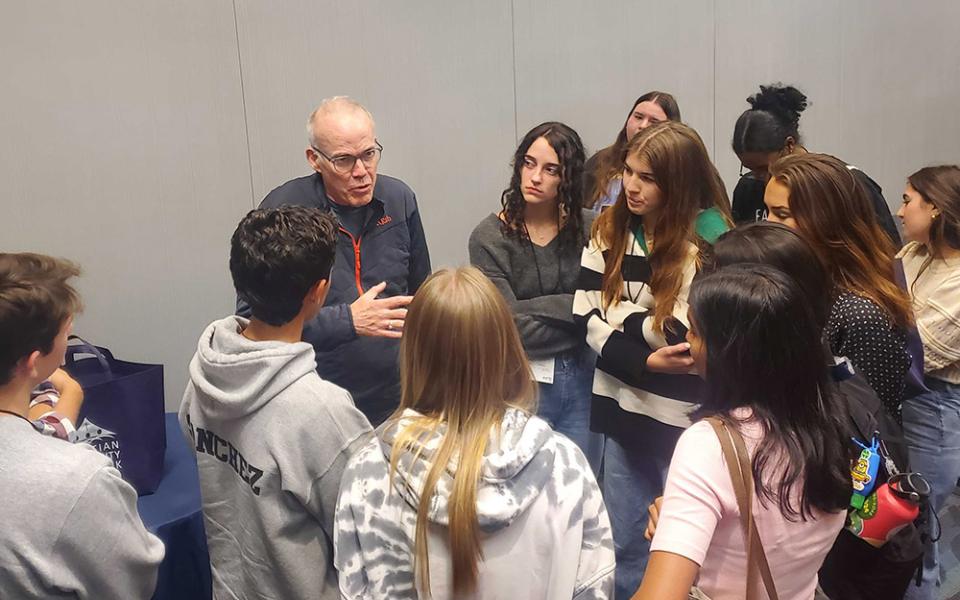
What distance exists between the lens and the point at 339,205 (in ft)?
7.23

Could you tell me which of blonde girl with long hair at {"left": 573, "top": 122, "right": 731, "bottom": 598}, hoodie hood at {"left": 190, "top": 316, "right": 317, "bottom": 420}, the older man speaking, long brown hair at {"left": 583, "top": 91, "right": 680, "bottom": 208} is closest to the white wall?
long brown hair at {"left": 583, "top": 91, "right": 680, "bottom": 208}

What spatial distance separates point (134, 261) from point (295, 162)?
715 mm

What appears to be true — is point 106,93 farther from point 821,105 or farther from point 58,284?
point 821,105

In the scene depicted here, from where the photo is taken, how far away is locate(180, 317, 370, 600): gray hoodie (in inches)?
55.2

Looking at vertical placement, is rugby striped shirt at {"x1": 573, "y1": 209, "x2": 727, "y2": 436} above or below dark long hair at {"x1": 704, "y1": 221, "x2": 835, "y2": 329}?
below

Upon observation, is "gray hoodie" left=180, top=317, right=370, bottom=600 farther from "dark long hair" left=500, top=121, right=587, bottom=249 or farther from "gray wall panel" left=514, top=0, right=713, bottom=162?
"gray wall panel" left=514, top=0, right=713, bottom=162

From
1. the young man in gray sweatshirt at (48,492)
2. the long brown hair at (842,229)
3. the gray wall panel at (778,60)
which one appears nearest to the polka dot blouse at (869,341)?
the long brown hair at (842,229)

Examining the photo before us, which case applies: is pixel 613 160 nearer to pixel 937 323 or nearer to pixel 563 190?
pixel 563 190

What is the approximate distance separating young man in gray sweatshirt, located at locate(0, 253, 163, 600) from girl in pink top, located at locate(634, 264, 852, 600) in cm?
84

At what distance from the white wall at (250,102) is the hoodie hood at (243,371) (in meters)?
1.70

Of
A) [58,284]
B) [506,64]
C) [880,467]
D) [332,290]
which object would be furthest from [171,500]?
[506,64]

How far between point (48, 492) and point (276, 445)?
35cm

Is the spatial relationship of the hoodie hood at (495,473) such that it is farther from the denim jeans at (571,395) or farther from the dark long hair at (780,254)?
the denim jeans at (571,395)

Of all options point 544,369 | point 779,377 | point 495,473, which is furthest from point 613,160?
point 495,473
